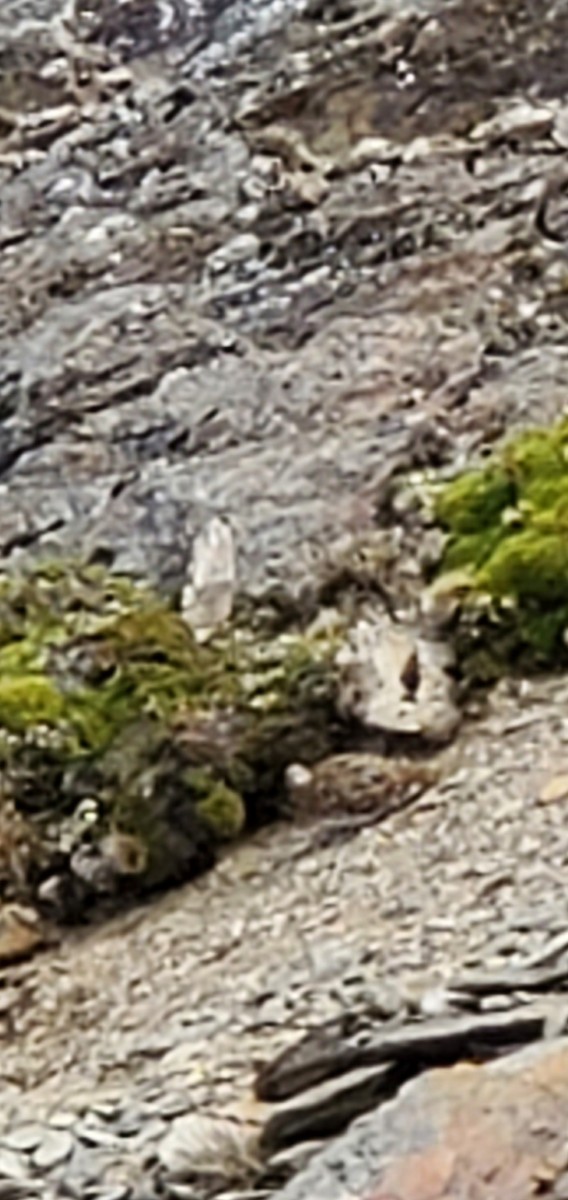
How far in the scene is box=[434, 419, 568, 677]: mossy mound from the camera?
3.49 meters

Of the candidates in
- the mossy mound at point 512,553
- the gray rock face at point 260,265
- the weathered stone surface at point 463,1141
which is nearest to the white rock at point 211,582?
the gray rock face at point 260,265

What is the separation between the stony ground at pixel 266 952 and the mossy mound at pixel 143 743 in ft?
0.30

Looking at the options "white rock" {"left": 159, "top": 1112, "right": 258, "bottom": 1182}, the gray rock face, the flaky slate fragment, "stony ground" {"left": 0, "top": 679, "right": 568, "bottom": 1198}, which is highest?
the gray rock face

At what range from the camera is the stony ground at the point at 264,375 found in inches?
111

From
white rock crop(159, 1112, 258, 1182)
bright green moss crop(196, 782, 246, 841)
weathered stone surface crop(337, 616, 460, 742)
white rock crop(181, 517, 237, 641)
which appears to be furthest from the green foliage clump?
white rock crop(159, 1112, 258, 1182)

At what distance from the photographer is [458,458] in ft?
13.4

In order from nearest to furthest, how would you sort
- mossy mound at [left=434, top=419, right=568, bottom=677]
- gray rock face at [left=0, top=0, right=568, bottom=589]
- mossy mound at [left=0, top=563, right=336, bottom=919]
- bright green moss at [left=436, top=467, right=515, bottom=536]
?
mossy mound at [left=0, top=563, right=336, bottom=919]
mossy mound at [left=434, top=419, right=568, bottom=677]
bright green moss at [left=436, top=467, right=515, bottom=536]
gray rock face at [left=0, top=0, right=568, bottom=589]

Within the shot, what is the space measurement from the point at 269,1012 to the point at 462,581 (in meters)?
1.15

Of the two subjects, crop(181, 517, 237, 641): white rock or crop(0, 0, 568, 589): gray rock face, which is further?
crop(0, 0, 568, 589): gray rock face

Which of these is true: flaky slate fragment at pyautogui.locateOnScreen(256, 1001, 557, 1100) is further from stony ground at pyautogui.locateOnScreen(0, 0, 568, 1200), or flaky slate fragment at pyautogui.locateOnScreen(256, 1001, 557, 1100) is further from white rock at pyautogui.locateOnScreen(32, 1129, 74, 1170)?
white rock at pyautogui.locateOnScreen(32, 1129, 74, 1170)

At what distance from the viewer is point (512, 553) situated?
3.60 metres

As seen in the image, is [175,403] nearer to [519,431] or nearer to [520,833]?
[519,431]

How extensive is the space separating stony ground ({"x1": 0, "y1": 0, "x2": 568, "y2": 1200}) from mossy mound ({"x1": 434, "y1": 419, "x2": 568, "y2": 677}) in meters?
0.11

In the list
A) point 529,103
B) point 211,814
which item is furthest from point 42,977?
point 529,103
